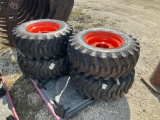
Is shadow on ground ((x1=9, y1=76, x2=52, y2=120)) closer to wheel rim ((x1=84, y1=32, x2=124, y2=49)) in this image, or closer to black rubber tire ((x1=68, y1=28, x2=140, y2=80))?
black rubber tire ((x1=68, y1=28, x2=140, y2=80))

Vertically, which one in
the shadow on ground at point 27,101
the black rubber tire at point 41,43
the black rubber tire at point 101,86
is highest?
the black rubber tire at point 41,43

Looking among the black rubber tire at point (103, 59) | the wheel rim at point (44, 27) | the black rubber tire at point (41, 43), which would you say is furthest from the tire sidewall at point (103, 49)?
the wheel rim at point (44, 27)

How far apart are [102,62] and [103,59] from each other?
6 cm

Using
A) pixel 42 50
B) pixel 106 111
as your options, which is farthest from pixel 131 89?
pixel 42 50

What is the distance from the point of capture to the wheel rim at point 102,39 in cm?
356

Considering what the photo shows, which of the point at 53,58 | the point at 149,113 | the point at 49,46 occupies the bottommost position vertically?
the point at 149,113

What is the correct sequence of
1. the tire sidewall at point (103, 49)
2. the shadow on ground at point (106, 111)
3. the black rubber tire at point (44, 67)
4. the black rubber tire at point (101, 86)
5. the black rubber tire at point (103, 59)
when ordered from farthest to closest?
the black rubber tire at point (44, 67) < the shadow on ground at point (106, 111) < the black rubber tire at point (101, 86) < the tire sidewall at point (103, 49) < the black rubber tire at point (103, 59)

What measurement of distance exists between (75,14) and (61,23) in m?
4.28

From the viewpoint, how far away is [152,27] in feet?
24.2

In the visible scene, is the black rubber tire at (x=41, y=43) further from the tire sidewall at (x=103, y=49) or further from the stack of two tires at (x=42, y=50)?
the tire sidewall at (x=103, y=49)

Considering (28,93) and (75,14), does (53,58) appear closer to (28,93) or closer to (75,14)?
(28,93)

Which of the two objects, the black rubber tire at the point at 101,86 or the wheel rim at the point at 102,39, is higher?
the wheel rim at the point at 102,39

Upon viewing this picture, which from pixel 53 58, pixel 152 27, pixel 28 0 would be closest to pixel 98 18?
pixel 152 27

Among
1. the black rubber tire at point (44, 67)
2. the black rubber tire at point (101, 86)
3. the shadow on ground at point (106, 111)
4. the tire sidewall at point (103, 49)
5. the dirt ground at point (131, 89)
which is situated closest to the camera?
the tire sidewall at point (103, 49)
